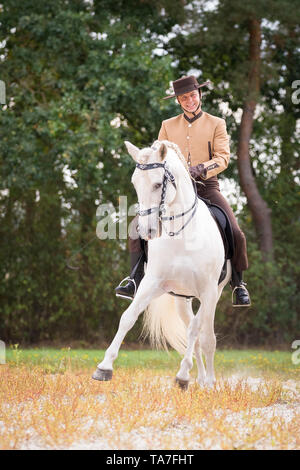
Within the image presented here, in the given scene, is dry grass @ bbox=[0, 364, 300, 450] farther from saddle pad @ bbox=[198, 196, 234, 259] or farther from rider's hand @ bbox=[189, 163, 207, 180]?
rider's hand @ bbox=[189, 163, 207, 180]

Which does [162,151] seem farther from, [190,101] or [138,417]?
[138,417]

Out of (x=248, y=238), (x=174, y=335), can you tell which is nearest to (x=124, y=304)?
(x=248, y=238)

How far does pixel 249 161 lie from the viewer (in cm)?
1553

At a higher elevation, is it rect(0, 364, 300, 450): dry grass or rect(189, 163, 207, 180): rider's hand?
rect(189, 163, 207, 180): rider's hand

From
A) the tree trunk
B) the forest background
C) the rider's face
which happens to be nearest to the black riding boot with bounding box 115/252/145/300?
the rider's face

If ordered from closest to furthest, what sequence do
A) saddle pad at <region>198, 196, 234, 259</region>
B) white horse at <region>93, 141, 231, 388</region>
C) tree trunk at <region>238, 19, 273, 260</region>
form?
white horse at <region>93, 141, 231, 388</region> < saddle pad at <region>198, 196, 234, 259</region> < tree trunk at <region>238, 19, 273, 260</region>

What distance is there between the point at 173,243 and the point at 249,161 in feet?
31.9

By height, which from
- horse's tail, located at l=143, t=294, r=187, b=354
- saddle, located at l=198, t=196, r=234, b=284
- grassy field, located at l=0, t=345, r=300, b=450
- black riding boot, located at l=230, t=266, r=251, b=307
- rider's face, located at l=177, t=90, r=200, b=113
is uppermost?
rider's face, located at l=177, t=90, r=200, b=113

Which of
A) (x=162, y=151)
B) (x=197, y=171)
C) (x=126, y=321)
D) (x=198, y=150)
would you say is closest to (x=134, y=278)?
(x=126, y=321)

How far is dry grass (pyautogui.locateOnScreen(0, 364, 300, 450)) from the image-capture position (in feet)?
14.9

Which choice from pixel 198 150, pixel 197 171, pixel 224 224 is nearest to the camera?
pixel 197 171

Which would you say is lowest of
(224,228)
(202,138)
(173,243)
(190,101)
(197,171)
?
(173,243)

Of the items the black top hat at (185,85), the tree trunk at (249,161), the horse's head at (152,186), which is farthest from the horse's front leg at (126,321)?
the tree trunk at (249,161)

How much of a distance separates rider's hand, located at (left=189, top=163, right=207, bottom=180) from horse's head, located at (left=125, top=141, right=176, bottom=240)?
94 centimetres
